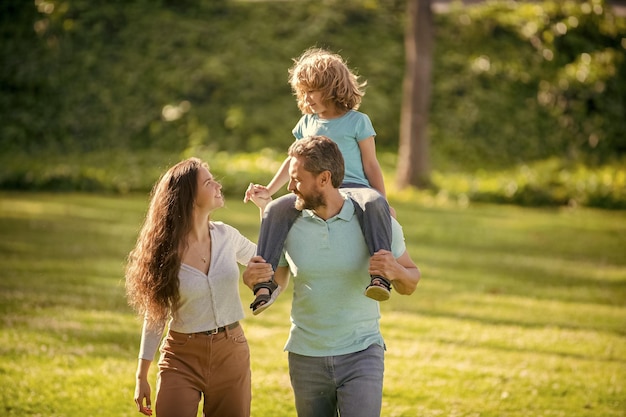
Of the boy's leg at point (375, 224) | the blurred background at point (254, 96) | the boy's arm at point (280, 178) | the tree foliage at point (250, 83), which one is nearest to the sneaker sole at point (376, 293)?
the boy's leg at point (375, 224)

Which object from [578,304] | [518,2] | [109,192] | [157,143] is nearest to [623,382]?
[578,304]

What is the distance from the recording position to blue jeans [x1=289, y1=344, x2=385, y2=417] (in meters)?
3.76

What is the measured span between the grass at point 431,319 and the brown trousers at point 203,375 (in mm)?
2289

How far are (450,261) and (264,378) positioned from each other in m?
6.07

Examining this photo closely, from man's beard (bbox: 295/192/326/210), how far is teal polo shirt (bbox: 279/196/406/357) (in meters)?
0.07

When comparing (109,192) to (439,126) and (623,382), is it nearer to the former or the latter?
(439,126)

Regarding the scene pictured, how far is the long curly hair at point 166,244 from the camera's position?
400 centimetres

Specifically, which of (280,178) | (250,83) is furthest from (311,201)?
(250,83)

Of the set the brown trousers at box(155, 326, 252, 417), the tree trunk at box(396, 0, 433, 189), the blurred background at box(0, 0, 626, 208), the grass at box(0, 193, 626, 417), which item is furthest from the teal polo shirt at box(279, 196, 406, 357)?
the blurred background at box(0, 0, 626, 208)

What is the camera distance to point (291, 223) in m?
3.86

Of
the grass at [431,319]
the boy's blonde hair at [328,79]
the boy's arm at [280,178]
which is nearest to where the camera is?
the boy's blonde hair at [328,79]

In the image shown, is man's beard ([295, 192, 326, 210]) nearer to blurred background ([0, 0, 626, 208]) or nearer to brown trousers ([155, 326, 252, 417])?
brown trousers ([155, 326, 252, 417])

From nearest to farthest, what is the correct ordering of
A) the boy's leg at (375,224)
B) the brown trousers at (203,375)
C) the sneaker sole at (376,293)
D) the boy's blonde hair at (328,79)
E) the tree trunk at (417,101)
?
1. the sneaker sole at (376,293)
2. the boy's leg at (375,224)
3. the brown trousers at (203,375)
4. the boy's blonde hair at (328,79)
5. the tree trunk at (417,101)

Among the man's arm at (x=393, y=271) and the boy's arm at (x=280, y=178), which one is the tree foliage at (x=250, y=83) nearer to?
the boy's arm at (x=280, y=178)
